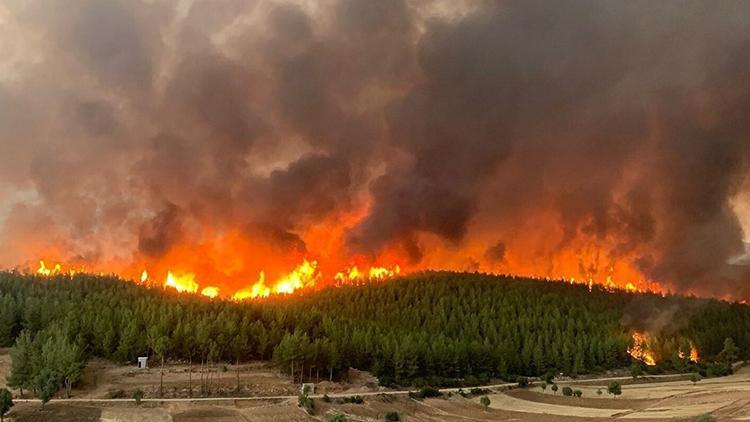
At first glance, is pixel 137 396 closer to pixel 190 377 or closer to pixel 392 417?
pixel 190 377

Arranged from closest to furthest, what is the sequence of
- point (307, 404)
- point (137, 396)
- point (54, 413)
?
point (54, 413) < point (137, 396) < point (307, 404)

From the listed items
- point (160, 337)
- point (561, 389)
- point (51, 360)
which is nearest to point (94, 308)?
point (160, 337)

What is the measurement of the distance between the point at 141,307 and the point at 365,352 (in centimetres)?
7044

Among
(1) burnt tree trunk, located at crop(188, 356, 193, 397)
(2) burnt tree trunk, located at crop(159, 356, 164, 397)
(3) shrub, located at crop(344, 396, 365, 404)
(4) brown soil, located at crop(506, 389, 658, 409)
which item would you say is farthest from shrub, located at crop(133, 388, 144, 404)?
(4) brown soil, located at crop(506, 389, 658, 409)

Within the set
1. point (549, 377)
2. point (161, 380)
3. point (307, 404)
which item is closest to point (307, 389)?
point (307, 404)

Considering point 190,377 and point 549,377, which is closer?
point 190,377

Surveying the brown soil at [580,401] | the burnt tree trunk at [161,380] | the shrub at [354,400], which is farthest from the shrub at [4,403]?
the brown soil at [580,401]

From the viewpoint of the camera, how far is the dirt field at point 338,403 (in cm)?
11975

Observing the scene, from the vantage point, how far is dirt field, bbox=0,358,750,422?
120 meters

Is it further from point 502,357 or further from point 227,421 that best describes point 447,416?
point 502,357

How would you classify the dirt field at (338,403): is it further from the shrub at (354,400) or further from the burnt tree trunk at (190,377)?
the shrub at (354,400)

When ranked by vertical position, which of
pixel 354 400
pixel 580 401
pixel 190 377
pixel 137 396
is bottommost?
pixel 580 401

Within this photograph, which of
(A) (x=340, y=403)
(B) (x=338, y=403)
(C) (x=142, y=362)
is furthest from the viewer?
(C) (x=142, y=362)

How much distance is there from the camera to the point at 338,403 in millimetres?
135250
